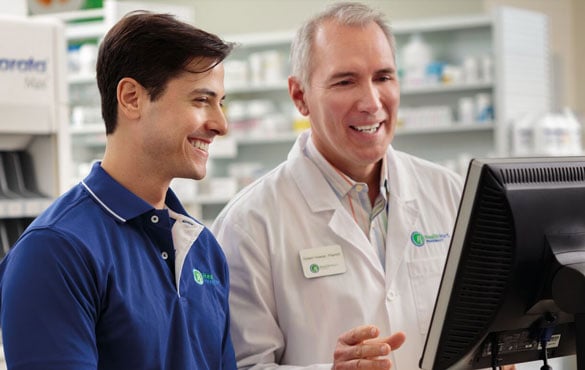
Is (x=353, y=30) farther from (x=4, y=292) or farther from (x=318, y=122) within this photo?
(x=4, y=292)

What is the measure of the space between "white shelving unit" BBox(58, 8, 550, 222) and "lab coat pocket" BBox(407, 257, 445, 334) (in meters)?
5.00

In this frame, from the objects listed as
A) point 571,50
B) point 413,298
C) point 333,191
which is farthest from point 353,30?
point 571,50

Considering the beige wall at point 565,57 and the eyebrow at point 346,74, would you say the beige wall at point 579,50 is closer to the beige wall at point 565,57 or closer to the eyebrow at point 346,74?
the beige wall at point 565,57

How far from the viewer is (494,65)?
6.90 metres

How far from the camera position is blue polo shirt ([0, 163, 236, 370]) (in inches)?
49.7

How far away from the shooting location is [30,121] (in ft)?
10.2

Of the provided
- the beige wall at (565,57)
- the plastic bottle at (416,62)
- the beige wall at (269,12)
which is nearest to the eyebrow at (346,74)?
the plastic bottle at (416,62)

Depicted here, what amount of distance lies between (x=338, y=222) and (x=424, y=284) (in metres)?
0.28

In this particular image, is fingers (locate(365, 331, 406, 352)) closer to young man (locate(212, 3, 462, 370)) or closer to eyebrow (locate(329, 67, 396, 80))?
young man (locate(212, 3, 462, 370))

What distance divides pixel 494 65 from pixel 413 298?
5.34 meters

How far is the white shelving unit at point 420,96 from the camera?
6.89 m

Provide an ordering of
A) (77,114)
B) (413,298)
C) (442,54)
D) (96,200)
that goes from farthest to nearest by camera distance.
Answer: (442,54)
(77,114)
(413,298)
(96,200)

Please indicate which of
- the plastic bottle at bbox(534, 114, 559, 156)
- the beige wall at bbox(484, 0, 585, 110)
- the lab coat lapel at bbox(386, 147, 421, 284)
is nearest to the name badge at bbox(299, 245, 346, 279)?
the lab coat lapel at bbox(386, 147, 421, 284)

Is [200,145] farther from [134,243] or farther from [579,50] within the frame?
[579,50]
